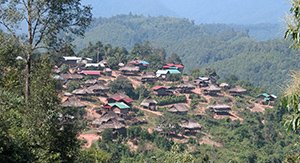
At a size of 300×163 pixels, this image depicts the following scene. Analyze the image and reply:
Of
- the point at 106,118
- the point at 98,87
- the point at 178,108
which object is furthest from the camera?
the point at 98,87

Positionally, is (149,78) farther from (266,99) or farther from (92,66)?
(266,99)

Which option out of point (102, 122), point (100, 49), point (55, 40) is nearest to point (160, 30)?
Result: point (100, 49)

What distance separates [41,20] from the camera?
842 cm

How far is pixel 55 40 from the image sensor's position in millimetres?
8703

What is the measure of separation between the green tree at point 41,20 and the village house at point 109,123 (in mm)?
18423

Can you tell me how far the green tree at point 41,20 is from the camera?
8297mm

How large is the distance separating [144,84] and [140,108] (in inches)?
257

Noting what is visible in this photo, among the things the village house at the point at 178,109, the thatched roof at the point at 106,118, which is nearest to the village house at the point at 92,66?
the village house at the point at 178,109

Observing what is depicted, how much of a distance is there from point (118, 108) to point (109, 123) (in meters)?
3.37

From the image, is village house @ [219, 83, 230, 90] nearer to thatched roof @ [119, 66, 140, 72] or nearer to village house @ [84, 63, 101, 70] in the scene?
thatched roof @ [119, 66, 140, 72]

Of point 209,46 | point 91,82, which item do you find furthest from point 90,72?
point 209,46

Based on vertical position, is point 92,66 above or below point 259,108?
above

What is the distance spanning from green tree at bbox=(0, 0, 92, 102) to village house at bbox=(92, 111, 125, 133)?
18.4 m

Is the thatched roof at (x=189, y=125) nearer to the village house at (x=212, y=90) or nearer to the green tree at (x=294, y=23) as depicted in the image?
the village house at (x=212, y=90)
